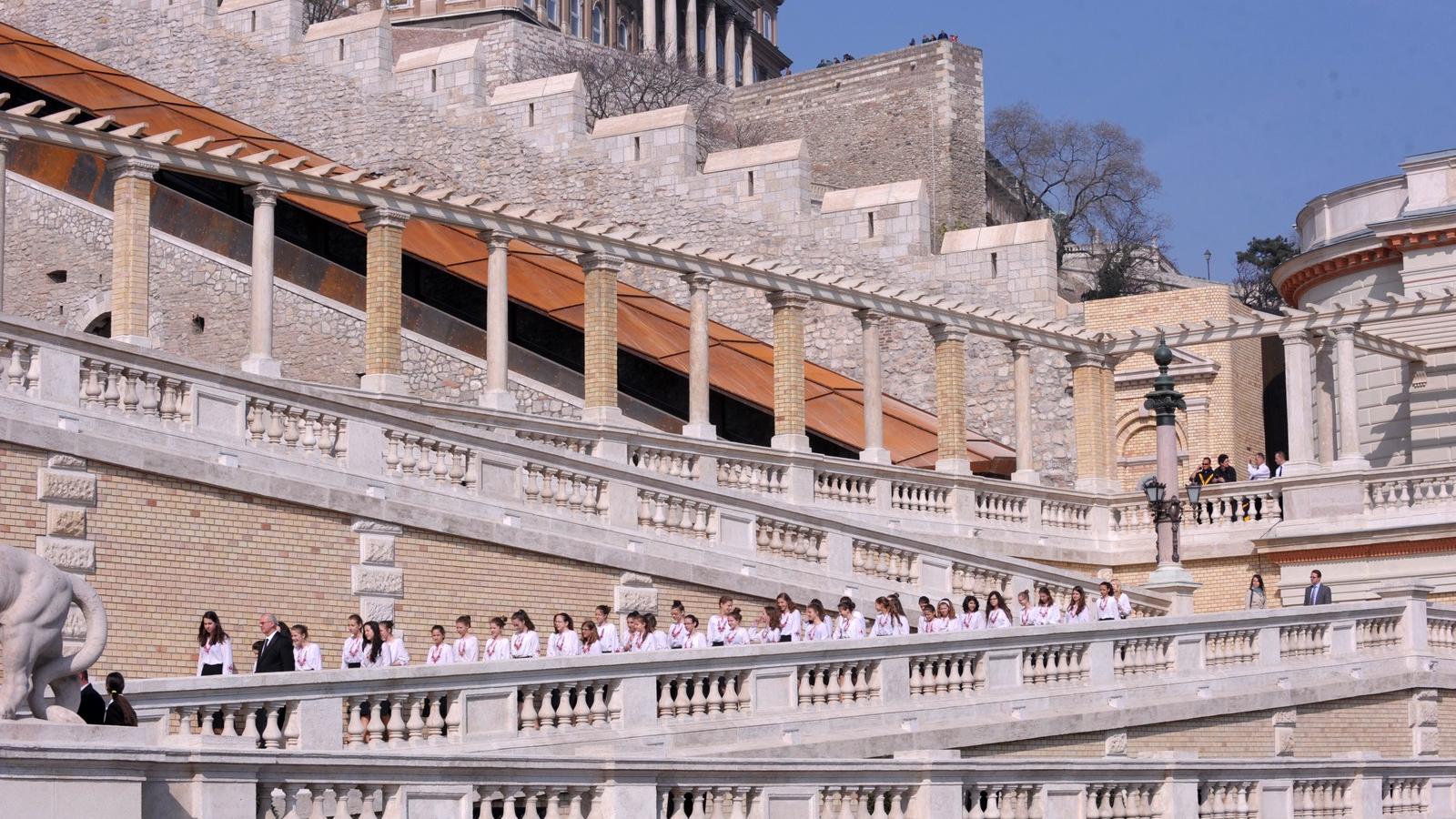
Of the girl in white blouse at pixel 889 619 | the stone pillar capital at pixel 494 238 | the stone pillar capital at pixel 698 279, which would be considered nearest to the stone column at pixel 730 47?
the stone pillar capital at pixel 698 279

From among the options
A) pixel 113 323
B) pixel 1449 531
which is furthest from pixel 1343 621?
pixel 113 323

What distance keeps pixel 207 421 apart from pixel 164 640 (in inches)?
76.6

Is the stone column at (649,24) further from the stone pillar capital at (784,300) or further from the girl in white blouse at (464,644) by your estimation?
the girl in white blouse at (464,644)

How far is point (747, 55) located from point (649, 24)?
10.1 meters

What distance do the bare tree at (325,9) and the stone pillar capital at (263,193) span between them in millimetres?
39202

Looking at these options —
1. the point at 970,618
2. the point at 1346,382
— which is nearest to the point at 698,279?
the point at 1346,382

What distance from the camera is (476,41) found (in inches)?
1735

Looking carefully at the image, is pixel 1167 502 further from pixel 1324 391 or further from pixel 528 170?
pixel 528 170

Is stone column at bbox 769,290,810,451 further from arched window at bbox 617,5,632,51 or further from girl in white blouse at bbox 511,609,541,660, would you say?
arched window at bbox 617,5,632,51

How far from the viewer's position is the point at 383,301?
26141 millimetres

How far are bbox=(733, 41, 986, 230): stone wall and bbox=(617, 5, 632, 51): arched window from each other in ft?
60.2

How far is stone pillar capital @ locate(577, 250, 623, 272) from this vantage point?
1114 inches

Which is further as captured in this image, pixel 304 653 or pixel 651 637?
pixel 651 637

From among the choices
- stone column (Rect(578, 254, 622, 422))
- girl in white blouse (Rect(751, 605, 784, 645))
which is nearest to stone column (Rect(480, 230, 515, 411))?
stone column (Rect(578, 254, 622, 422))
